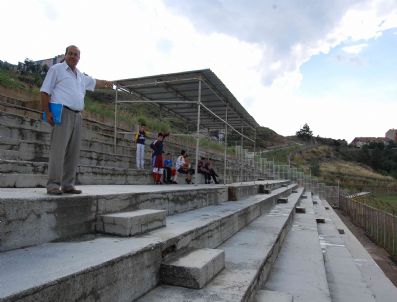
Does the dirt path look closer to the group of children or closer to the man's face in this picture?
the group of children

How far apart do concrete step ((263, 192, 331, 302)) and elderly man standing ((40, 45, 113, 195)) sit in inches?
101

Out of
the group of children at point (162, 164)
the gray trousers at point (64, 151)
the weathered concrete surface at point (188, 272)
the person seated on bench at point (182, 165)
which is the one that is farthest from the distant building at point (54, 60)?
the person seated on bench at point (182, 165)

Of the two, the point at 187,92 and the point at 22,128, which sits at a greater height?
the point at 187,92

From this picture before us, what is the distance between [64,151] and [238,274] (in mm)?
2011

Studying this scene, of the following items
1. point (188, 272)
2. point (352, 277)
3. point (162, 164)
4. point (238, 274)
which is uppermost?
point (162, 164)

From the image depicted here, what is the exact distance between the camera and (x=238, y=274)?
353 centimetres

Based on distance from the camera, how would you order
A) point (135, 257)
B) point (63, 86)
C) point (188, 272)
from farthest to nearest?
point (63, 86) → point (188, 272) → point (135, 257)

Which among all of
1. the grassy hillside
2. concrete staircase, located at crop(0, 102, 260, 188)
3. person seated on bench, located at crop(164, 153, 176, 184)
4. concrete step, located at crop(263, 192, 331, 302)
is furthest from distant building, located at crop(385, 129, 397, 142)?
concrete staircase, located at crop(0, 102, 260, 188)

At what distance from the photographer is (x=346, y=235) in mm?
13688

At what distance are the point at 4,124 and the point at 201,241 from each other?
4203 millimetres

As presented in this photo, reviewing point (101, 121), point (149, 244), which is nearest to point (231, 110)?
point (101, 121)

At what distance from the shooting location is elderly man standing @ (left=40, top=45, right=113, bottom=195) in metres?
3.48

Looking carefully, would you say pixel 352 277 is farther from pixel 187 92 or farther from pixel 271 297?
pixel 187 92

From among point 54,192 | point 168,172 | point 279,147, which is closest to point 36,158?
point 54,192
